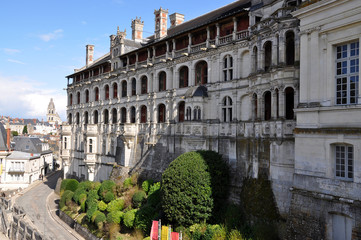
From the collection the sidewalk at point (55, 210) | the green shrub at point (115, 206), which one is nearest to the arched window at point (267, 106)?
the green shrub at point (115, 206)

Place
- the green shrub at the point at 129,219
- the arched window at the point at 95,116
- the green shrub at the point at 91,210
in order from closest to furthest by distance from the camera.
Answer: the green shrub at the point at 129,219 → the green shrub at the point at 91,210 → the arched window at the point at 95,116

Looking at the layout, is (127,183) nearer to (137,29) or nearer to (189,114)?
(189,114)

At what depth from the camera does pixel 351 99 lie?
15383mm

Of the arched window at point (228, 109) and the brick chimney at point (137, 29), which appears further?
the brick chimney at point (137, 29)

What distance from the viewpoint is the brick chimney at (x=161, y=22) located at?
38.7 m

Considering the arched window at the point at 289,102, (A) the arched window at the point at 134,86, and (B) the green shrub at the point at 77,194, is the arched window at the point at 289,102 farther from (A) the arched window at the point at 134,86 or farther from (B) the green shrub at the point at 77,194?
(B) the green shrub at the point at 77,194

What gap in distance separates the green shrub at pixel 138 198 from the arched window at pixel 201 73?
11500 mm

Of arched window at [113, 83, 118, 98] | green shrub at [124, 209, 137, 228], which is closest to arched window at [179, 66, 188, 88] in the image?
green shrub at [124, 209, 137, 228]

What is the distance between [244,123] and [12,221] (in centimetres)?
2718

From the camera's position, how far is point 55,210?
3975 cm

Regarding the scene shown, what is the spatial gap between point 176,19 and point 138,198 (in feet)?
78.9

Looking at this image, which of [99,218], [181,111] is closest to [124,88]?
[181,111]

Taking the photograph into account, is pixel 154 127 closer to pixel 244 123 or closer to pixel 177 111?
pixel 177 111

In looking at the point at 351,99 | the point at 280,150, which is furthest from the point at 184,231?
the point at 351,99
